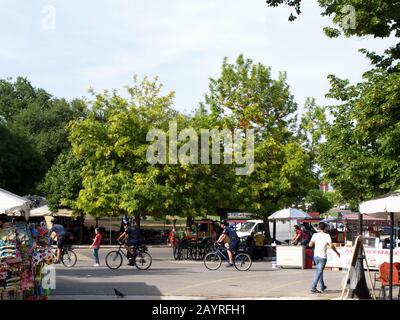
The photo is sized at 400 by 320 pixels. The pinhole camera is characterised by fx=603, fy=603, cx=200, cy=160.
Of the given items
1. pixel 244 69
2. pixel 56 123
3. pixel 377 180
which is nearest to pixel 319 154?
pixel 377 180

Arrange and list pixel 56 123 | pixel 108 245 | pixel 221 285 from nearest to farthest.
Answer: pixel 221 285, pixel 108 245, pixel 56 123

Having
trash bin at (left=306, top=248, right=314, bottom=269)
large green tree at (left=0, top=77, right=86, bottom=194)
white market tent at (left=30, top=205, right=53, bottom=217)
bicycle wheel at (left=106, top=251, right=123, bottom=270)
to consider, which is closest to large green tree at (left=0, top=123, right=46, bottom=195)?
large green tree at (left=0, top=77, right=86, bottom=194)

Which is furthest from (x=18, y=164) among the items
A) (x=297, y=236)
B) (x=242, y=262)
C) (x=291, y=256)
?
(x=242, y=262)

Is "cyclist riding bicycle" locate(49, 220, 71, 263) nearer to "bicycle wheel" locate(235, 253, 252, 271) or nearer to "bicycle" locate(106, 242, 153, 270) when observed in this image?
"bicycle" locate(106, 242, 153, 270)

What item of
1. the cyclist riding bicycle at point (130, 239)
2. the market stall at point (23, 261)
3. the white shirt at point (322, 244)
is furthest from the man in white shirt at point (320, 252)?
the cyclist riding bicycle at point (130, 239)

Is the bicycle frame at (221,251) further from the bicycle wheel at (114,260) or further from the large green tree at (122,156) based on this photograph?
the large green tree at (122,156)

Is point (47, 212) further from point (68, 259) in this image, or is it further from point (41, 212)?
point (68, 259)

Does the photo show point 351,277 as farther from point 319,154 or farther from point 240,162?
point 240,162

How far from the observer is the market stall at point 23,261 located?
11336 mm

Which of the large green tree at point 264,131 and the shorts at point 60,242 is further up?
the large green tree at point 264,131

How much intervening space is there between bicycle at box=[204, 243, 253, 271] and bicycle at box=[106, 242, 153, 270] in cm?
217

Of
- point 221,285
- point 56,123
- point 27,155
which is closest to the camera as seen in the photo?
point 221,285
